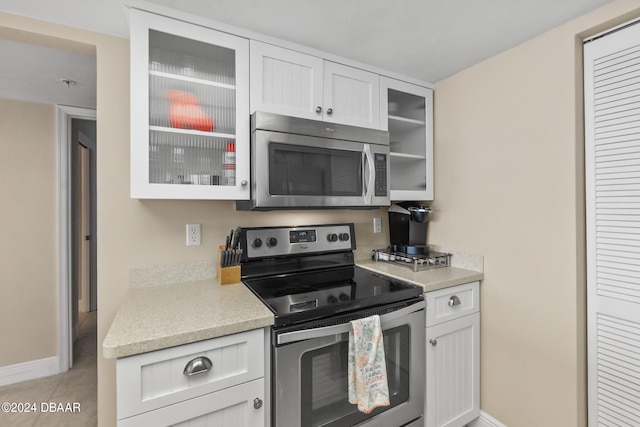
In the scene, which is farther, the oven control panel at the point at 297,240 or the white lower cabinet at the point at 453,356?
the oven control panel at the point at 297,240

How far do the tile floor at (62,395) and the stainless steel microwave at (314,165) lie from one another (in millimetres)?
1856

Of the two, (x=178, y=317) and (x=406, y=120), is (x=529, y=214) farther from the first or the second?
(x=178, y=317)

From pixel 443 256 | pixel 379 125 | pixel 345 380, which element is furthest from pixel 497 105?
pixel 345 380

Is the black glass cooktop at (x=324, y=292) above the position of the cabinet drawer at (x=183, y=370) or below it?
above

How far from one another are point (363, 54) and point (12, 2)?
Answer: 1.63 meters

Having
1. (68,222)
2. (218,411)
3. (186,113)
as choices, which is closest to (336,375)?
(218,411)

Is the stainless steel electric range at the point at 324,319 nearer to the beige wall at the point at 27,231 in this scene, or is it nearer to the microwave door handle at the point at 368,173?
the microwave door handle at the point at 368,173

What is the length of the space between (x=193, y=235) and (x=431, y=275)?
4.52ft

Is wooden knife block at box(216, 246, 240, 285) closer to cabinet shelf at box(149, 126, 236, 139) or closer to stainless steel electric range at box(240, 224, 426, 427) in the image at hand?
stainless steel electric range at box(240, 224, 426, 427)

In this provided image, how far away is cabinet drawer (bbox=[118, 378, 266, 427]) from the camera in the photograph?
1.00 m

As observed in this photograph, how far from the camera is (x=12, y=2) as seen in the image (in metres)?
1.29

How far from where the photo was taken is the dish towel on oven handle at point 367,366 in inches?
51.4

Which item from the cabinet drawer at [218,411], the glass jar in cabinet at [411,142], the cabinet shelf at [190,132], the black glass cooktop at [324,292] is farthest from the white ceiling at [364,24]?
the cabinet drawer at [218,411]

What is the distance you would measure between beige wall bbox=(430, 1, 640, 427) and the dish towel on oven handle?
888mm
